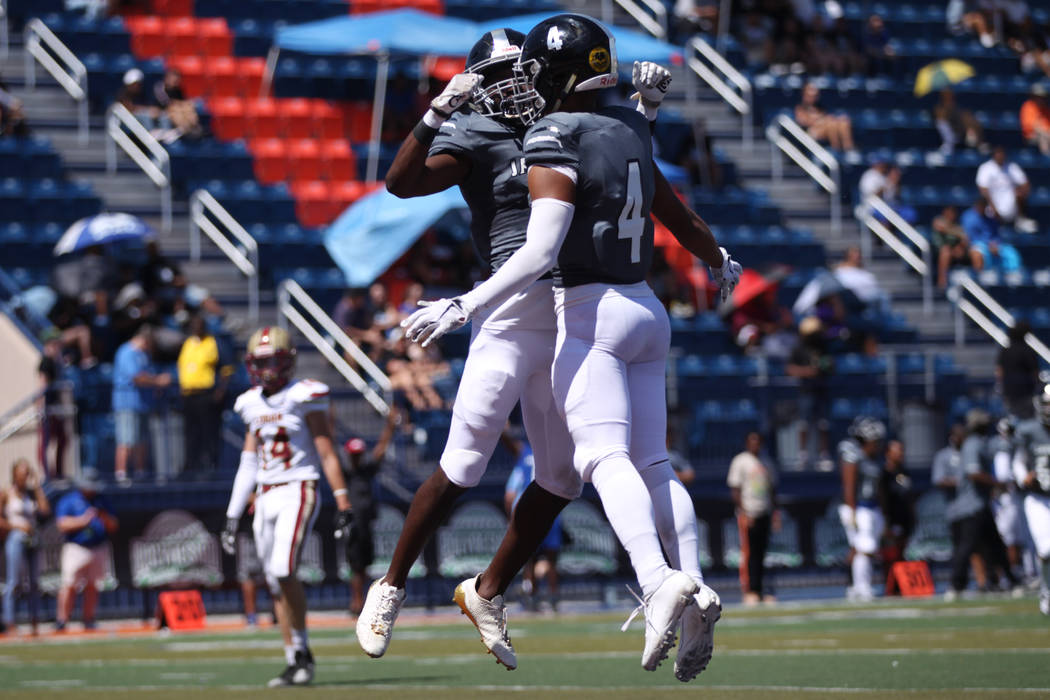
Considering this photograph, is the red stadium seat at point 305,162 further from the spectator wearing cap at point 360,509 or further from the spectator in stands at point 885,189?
the spectator in stands at point 885,189

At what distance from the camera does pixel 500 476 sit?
63.6 ft

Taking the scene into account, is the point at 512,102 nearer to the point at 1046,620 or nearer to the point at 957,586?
the point at 1046,620

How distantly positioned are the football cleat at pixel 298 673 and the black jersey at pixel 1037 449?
20.8 feet

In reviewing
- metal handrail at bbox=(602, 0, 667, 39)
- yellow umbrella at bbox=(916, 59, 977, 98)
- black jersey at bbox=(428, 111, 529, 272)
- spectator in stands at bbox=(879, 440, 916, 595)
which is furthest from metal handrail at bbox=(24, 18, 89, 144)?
black jersey at bbox=(428, 111, 529, 272)

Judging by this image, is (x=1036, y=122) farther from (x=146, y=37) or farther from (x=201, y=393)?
(x=201, y=393)

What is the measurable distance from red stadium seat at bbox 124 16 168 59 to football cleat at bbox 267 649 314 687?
1497cm

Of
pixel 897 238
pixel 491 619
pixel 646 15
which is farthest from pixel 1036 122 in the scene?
pixel 491 619

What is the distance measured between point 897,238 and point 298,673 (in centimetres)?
1681

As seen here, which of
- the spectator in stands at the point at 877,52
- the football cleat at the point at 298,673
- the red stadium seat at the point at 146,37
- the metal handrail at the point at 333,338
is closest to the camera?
the football cleat at the point at 298,673

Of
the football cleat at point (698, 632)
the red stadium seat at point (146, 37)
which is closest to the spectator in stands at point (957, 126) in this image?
the red stadium seat at point (146, 37)

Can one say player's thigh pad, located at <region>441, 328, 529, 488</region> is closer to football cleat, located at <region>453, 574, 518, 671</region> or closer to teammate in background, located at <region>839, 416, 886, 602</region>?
football cleat, located at <region>453, 574, 518, 671</region>

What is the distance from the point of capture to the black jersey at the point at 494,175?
734 centimetres

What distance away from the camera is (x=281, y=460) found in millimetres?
11477

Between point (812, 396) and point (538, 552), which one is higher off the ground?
point (812, 396)
